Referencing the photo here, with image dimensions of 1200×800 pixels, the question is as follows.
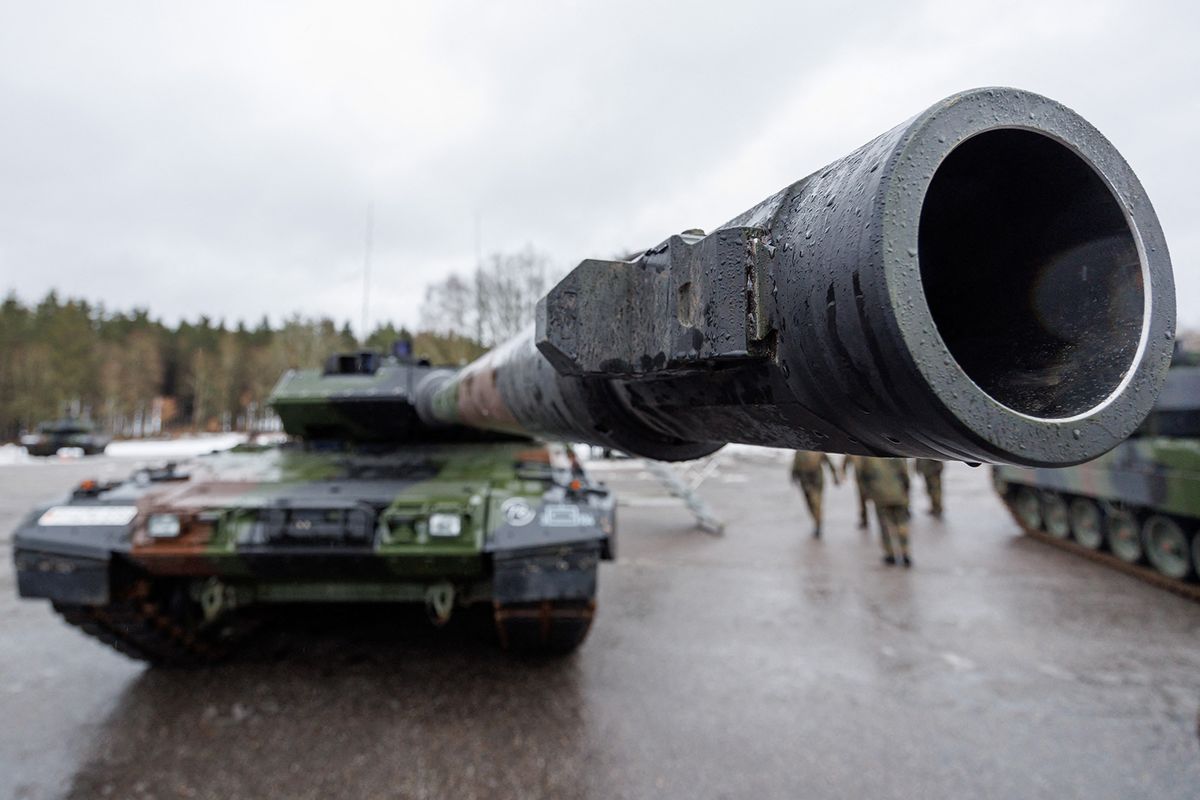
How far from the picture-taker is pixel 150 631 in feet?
13.5

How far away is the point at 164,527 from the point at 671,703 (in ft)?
9.69

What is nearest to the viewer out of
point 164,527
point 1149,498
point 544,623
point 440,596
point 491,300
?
point 164,527

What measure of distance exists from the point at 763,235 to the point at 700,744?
340 cm

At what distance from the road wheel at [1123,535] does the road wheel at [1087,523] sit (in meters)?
0.14

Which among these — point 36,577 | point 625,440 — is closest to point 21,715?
point 36,577

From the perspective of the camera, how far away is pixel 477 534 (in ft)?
12.5

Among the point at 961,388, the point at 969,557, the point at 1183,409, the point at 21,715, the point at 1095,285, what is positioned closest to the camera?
the point at 961,388

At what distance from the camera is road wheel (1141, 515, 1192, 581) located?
22.0 ft

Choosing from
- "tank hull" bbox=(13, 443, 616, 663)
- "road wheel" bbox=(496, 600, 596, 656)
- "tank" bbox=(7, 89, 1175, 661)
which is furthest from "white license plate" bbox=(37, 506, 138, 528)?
"tank" bbox=(7, 89, 1175, 661)

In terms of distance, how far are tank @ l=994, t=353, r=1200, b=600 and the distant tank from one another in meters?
26.7

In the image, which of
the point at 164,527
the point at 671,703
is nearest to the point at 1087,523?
the point at 671,703

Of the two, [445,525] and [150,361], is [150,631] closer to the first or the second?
[445,525]

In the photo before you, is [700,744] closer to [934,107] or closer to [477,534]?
[477,534]

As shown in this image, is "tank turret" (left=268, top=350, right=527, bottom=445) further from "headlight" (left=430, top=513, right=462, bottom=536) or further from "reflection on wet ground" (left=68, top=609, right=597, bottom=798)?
"reflection on wet ground" (left=68, top=609, right=597, bottom=798)
